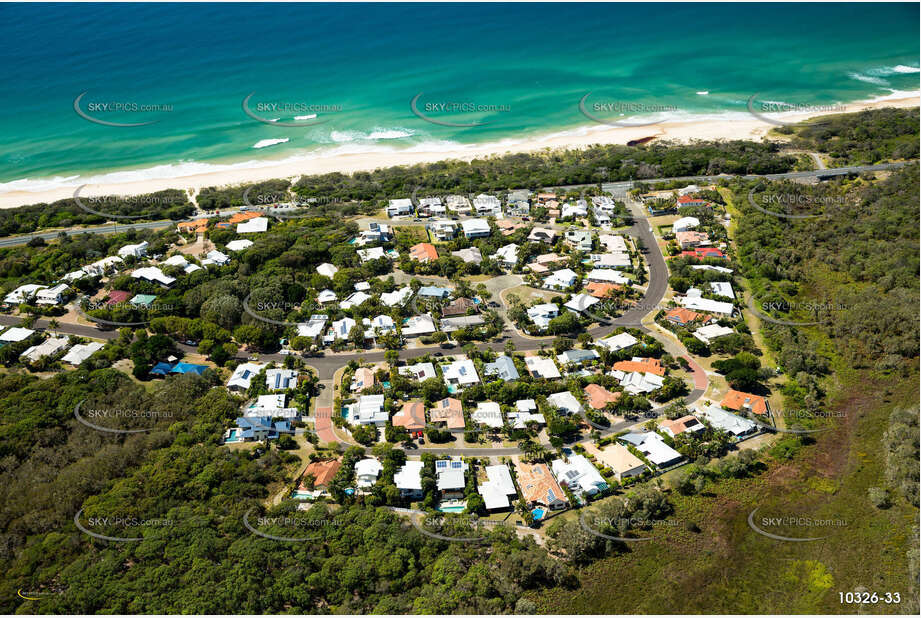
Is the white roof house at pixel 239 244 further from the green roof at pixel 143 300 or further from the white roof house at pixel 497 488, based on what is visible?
the white roof house at pixel 497 488


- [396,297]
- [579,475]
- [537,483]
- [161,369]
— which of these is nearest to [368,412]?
[537,483]

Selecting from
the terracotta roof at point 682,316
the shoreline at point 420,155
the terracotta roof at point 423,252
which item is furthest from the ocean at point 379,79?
the terracotta roof at point 682,316

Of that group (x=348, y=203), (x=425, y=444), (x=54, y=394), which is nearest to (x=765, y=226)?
(x=425, y=444)

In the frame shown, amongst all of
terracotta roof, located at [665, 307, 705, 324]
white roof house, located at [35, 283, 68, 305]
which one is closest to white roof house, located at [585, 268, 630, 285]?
terracotta roof, located at [665, 307, 705, 324]

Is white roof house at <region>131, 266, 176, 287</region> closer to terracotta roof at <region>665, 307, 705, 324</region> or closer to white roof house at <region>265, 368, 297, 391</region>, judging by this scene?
white roof house at <region>265, 368, 297, 391</region>

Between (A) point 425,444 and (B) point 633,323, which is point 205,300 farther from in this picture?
(B) point 633,323
